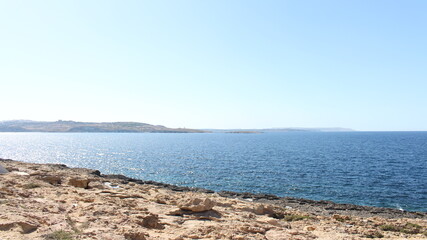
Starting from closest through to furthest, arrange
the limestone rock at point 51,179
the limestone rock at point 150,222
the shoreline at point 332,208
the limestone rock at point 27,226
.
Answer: the limestone rock at point 27,226, the limestone rock at point 150,222, the limestone rock at point 51,179, the shoreline at point 332,208

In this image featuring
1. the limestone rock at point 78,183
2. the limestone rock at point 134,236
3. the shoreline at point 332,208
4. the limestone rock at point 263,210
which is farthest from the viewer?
the shoreline at point 332,208

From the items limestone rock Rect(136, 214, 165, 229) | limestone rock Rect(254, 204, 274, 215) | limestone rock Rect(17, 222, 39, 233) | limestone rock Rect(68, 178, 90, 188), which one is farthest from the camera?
limestone rock Rect(68, 178, 90, 188)

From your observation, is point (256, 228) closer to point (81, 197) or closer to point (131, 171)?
point (81, 197)

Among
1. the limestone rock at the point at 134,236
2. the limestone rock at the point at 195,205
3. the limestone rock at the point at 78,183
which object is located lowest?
the limestone rock at the point at 78,183

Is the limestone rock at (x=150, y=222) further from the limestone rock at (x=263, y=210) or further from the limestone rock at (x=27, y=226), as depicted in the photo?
the limestone rock at (x=263, y=210)

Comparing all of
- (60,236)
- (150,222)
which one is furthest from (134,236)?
(60,236)

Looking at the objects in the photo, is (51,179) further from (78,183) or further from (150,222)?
(150,222)

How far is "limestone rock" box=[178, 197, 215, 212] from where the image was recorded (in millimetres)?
17812

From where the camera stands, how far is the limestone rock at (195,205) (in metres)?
17.8

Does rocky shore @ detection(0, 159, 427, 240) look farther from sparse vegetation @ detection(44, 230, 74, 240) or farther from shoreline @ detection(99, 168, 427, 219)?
shoreline @ detection(99, 168, 427, 219)

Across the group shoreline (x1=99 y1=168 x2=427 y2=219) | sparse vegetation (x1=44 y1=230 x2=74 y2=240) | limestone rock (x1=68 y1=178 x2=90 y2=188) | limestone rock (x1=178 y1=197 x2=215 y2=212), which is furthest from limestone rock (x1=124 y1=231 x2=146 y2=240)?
shoreline (x1=99 y1=168 x2=427 y2=219)

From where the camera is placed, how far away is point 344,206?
31219 mm

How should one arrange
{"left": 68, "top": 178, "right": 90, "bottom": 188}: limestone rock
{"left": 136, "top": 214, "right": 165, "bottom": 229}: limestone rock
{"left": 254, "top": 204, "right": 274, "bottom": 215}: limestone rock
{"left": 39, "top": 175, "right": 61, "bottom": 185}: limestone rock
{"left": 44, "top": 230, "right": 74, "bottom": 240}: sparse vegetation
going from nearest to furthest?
{"left": 44, "top": 230, "right": 74, "bottom": 240}: sparse vegetation
{"left": 136, "top": 214, "right": 165, "bottom": 229}: limestone rock
{"left": 254, "top": 204, "right": 274, "bottom": 215}: limestone rock
{"left": 68, "top": 178, "right": 90, "bottom": 188}: limestone rock
{"left": 39, "top": 175, "right": 61, "bottom": 185}: limestone rock

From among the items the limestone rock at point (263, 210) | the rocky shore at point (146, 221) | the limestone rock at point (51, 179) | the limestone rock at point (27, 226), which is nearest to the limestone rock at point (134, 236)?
the rocky shore at point (146, 221)
